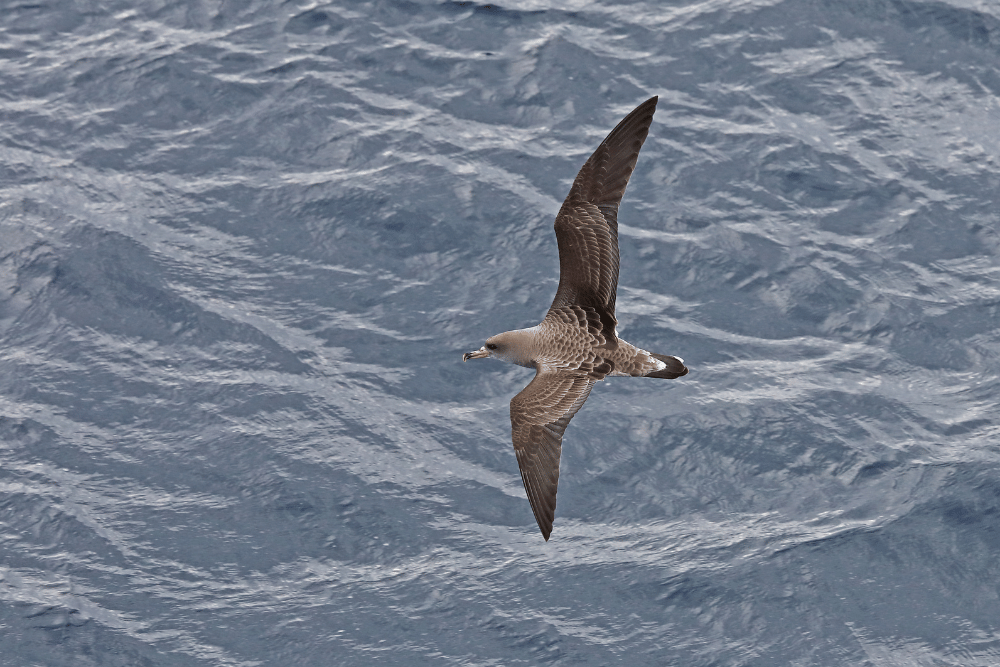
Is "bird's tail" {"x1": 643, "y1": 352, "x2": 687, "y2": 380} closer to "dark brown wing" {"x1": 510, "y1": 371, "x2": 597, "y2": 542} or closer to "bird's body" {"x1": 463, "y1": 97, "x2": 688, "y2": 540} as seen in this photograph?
"bird's body" {"x1": 463, "y1": 97, "x2": 688, "y2": 540}

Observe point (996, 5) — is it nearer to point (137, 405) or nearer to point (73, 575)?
point (137, 405)

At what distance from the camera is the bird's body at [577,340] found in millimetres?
17984

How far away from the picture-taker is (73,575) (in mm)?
22375

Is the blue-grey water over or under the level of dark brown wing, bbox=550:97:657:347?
under

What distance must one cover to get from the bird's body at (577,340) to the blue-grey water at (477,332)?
189 inches

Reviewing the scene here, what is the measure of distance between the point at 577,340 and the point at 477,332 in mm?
5921

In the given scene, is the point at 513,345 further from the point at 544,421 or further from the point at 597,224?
the point at 597,224

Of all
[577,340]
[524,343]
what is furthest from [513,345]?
[577,340]

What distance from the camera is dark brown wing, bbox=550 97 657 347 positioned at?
62.3 ft

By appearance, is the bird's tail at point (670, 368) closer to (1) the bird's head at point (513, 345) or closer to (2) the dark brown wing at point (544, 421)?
(2) the dark brown wing at point (544, 421)

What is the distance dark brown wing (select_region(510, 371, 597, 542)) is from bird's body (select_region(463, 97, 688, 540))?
11 millimetres

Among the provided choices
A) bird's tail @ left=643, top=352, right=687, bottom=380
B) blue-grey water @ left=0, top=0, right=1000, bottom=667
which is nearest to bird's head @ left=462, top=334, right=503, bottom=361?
bird's tail @ left=643, top=352, right=687, bottom=380

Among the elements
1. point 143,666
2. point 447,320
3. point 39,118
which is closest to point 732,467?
point 447,320

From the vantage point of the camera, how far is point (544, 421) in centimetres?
1800
